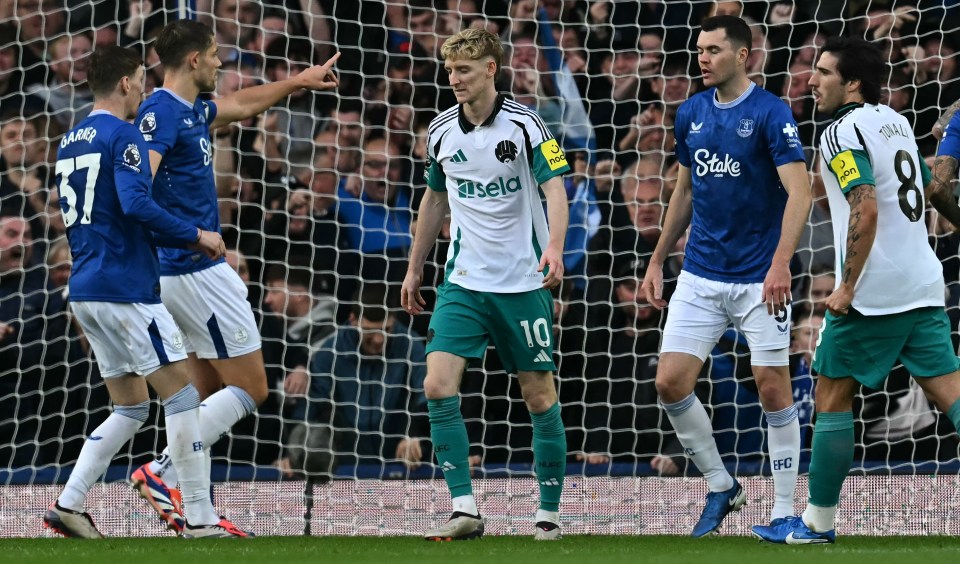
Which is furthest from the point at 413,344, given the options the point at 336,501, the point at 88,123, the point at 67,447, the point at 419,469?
the point at 88,123

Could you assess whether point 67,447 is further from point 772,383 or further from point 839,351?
point 839,351

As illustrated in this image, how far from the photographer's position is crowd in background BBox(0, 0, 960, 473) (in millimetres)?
7566

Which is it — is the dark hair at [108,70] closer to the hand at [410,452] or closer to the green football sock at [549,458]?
the green football sock at [549,458]

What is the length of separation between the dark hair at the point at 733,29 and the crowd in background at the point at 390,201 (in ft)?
6.96

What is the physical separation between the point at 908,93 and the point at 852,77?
9.47ft

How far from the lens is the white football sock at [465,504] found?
539cm

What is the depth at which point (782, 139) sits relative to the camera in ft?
17.9

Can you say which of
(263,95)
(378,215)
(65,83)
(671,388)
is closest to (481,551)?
(671,388)

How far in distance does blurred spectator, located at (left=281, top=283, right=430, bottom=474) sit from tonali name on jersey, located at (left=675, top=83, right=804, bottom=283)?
240 cm

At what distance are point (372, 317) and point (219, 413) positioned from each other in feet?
6.40

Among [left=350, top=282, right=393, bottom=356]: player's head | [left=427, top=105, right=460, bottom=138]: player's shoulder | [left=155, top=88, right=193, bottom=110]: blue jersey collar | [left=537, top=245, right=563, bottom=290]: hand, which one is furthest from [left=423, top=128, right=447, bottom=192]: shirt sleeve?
[left=350, top=282, right=393, bottom=356]: player's head

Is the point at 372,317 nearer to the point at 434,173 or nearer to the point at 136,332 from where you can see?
the point at 434,173

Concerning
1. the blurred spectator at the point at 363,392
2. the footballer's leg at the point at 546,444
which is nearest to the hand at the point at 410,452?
the blurred spectator at the point at 363,392

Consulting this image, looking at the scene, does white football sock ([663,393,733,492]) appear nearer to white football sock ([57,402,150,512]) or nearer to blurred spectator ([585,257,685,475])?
blurred spectator ([585,257,685,475])
